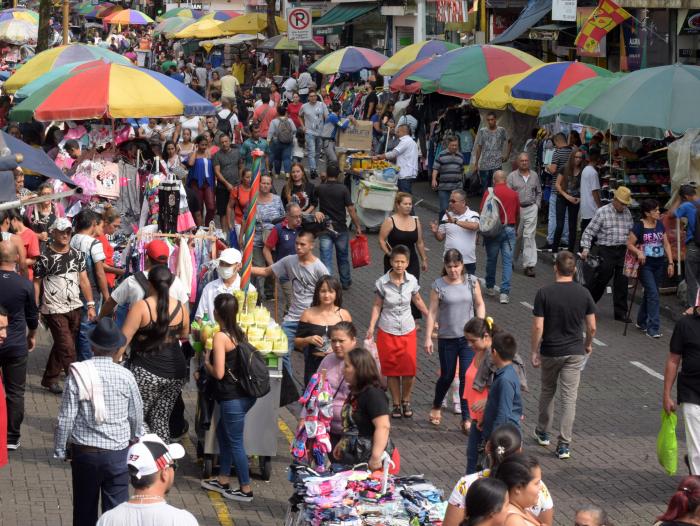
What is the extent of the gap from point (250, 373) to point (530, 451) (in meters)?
2.91

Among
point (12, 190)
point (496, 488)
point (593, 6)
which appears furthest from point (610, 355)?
point (593, 6)

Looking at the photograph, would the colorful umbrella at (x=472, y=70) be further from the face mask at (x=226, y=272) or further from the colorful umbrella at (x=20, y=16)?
the colorful umbrella at (x=20, y=16)

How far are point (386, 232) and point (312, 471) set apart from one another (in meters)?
6.35

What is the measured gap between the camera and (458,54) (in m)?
24.5

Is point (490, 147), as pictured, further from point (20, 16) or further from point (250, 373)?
point (20, 16)

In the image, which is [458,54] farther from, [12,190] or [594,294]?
[12,190]

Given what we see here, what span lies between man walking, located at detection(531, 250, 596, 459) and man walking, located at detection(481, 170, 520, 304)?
5665 millimetres

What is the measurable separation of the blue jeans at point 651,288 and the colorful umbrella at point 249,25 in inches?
1249

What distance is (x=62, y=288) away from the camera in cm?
1177

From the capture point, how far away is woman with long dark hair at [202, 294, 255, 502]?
9398 mm

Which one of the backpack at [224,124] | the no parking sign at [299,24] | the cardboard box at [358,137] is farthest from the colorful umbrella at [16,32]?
the cardboard box at [358,137]

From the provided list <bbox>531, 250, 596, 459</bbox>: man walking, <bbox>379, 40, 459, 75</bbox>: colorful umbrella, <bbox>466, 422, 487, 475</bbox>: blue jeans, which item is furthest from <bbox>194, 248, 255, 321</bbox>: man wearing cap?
<bbox>379, 40, 459, 75</bbox>: colorful umbrella

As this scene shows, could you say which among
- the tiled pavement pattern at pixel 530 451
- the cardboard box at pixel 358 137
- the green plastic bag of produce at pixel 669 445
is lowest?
the tiled pavement pattern at pixel 530 451

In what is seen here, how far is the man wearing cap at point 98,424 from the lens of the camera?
7.75m
